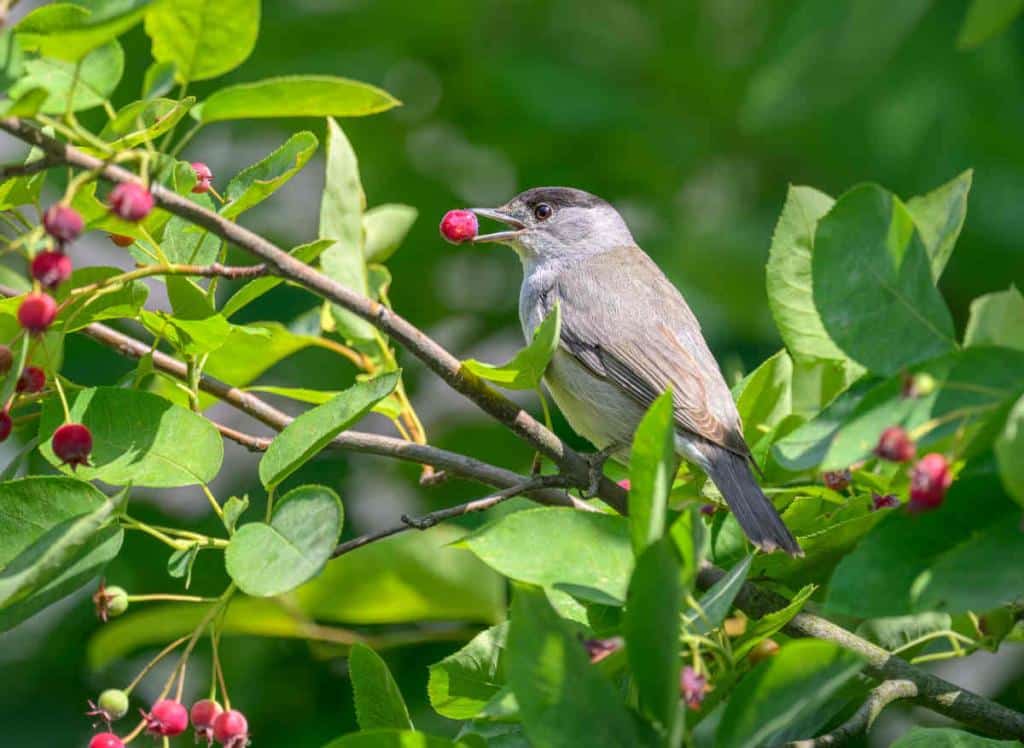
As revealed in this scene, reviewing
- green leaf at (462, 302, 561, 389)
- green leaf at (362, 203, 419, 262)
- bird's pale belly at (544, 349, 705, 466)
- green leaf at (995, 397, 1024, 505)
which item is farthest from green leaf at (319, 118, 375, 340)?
green leaf at (995, 397, 1024, 505)

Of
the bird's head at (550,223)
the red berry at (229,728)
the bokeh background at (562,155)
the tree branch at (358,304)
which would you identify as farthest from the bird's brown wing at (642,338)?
the red berry at (229,728)

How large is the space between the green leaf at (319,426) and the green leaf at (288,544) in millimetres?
86

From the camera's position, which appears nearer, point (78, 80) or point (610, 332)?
point (78, 80)

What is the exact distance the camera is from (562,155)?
488 cm

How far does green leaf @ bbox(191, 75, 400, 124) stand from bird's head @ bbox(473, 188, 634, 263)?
2.71 m

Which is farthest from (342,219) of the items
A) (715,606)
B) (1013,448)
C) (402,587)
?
(1013,448)

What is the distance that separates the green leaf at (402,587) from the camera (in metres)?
3.10

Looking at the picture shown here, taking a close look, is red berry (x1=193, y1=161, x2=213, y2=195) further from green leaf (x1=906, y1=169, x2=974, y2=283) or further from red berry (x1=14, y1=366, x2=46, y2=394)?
green leaf (x1=906, y1=169, x2=974, y2=283)

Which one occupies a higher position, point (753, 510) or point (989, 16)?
point (989, 16)

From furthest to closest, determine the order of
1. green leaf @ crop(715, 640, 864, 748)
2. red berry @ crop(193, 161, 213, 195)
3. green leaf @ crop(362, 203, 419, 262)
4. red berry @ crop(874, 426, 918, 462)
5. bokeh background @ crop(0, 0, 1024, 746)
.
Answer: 1. bokeh background @ crop(0, 0, 1024, 746)
2. green leaf @ crop(362, 203, 419, 262)
3. red berry @ crop(193, 161, 213, 195)
4. red berry @ crop(874, 426, 918, 462)
5. green leaf @ crop(715, 640, 864, 748)

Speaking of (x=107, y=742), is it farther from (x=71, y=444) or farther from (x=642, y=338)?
(x=642, y=338)

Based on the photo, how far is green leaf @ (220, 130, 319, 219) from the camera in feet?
6.95

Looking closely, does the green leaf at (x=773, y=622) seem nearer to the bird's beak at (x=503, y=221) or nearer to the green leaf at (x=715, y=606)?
the green leaf at (x=715, y=606)

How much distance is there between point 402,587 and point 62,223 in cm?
166
